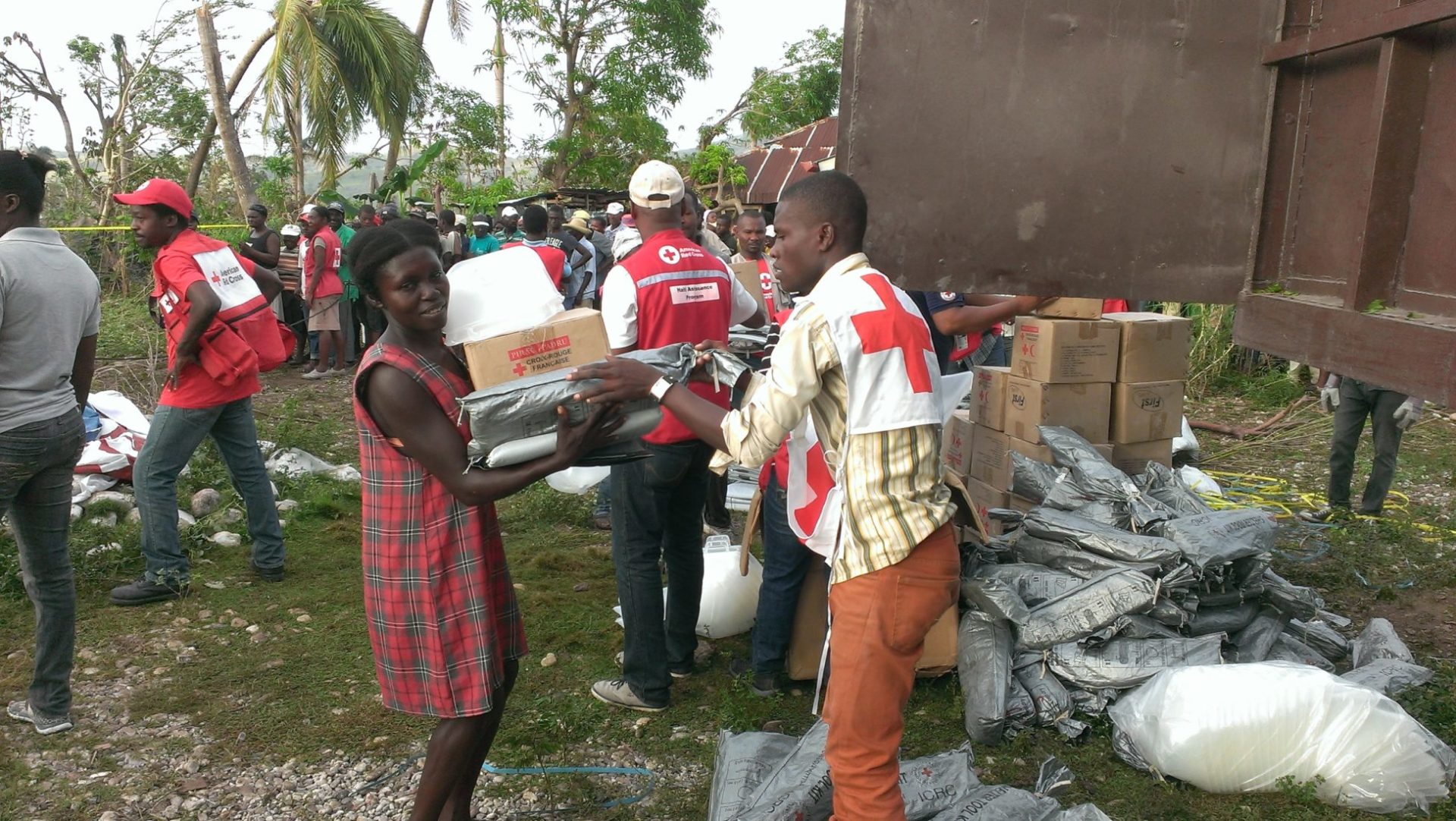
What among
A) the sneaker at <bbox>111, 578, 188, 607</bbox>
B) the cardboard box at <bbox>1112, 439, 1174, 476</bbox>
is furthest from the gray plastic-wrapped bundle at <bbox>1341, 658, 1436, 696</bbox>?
the sneaker at <bbox>111, 578, 188, 607</bbox>

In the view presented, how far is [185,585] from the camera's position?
4.74 metres

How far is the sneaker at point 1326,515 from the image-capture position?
5.98 m

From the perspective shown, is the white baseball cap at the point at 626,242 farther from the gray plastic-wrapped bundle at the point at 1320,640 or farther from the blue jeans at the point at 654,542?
the gray plastic-wrapped bundle at the point at 1320,640

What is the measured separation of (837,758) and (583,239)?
30.0ft

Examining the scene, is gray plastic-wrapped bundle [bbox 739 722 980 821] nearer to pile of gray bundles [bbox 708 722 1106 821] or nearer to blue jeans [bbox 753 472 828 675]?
pile of gray bundles [bbox 708 722 1106 821]

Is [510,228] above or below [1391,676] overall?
above

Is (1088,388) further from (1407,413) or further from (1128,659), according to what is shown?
(1407,413)

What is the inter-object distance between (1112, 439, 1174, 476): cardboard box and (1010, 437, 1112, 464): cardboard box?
7 cm

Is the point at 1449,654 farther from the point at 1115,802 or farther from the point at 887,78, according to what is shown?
the point at 887,78

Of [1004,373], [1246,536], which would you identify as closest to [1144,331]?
[1004,373]

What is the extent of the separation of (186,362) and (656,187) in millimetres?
2366

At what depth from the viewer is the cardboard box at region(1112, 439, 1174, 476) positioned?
528 centimetres

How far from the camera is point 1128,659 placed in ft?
11.7

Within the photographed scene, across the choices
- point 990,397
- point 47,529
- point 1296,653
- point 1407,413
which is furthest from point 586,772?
point 1407,413
